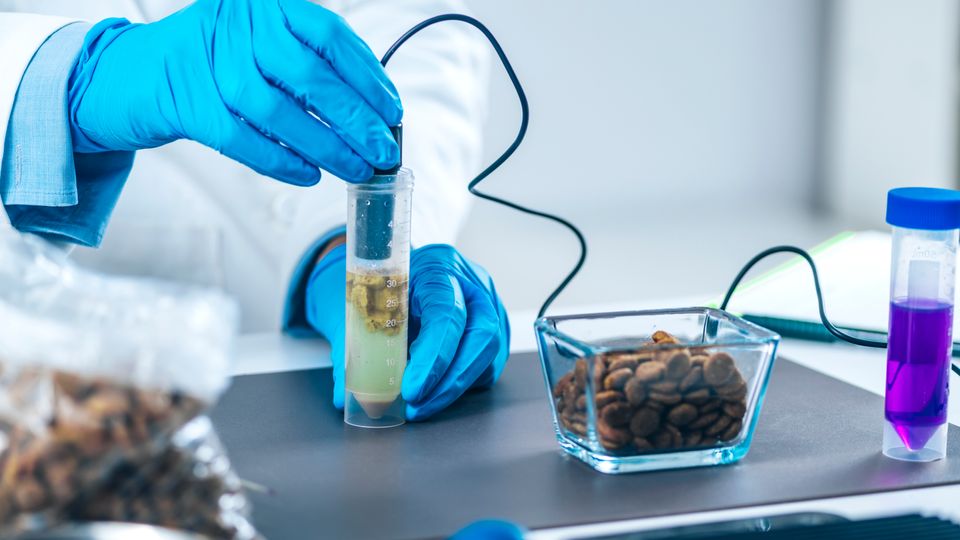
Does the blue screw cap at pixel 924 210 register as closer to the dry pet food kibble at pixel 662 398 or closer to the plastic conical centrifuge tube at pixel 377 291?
the dry pet food kibble at pixel 662 398

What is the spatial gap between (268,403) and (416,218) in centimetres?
50

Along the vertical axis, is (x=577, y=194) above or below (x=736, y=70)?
below

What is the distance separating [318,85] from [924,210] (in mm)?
544

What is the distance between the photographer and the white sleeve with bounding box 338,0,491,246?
1.59 m

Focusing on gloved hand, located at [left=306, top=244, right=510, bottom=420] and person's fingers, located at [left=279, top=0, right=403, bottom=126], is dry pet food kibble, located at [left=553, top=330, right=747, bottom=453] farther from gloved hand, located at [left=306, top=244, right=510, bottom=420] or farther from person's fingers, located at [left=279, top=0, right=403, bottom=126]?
person's fingers, located at [left=279, top=0, right=403, bottom=126]

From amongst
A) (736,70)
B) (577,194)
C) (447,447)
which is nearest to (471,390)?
(447,447)

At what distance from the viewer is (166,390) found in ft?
1.84

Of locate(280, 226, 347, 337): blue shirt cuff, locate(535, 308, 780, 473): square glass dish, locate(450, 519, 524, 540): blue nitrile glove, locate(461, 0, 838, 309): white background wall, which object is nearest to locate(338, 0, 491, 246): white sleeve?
locate(280, 226, 347, 337): blue shirt cuff

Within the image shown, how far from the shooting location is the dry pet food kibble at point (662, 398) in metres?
0.81

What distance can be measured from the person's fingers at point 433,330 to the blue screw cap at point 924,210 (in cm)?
41

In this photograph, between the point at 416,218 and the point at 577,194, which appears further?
the point at 577,194

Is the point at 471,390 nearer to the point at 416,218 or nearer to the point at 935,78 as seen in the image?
the point at 416,218

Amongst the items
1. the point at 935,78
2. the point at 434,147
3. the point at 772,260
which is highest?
the point at 935,78

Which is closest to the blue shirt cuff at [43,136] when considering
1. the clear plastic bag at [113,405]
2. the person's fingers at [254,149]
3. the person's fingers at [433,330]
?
the person's fingers at [254,149]
